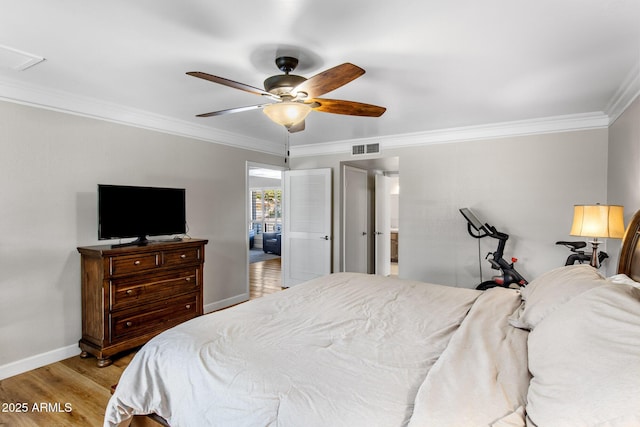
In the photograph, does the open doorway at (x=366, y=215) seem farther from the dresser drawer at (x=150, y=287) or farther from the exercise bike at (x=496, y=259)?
the dresser drawer at (x=150, y=287)

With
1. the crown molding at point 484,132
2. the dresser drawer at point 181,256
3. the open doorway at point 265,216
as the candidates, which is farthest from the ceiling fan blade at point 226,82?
the open doorway at point 265,216

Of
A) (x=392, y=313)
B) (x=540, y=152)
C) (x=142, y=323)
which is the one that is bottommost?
(x=142, y=323)

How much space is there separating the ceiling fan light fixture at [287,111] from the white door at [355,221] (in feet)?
9.88

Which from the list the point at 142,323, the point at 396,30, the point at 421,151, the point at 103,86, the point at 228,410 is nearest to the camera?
the point at 228,410

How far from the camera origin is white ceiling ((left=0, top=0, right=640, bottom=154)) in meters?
1.74

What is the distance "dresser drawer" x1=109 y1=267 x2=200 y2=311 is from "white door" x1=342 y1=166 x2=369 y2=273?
2549 mm

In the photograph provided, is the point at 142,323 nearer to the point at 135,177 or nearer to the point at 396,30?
the point at 135,177

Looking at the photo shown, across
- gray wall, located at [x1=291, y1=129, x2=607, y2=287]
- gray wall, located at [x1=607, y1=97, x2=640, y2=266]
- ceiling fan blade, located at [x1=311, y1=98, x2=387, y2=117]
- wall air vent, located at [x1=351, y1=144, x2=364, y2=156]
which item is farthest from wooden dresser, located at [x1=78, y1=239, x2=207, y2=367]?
gray wall, located at [x1=607, y1=97, x2=640, y2=266]

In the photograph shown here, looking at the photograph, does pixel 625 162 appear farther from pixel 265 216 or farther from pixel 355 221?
pixel 265 216

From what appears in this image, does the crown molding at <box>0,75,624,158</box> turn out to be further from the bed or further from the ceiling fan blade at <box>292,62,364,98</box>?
the ceiling fan blade at <box>292,62,364,98</box>

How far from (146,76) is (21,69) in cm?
88

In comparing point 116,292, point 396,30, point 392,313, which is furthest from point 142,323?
point 396,30

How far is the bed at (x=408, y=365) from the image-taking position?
97 cm

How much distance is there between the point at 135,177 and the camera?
357cm
